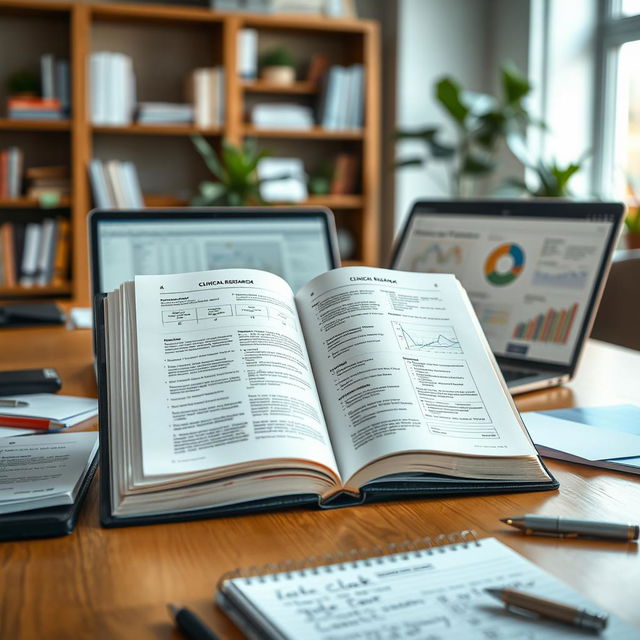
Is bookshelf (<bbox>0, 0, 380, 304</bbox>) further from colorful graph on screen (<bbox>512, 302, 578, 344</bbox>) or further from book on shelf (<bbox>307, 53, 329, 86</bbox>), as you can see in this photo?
colorful graph on screen (<bbox>512, 302, 578, 344</bbox>)

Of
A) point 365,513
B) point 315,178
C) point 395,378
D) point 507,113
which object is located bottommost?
point 365,513

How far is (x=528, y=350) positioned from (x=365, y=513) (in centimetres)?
68

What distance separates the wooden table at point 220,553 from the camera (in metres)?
0.55

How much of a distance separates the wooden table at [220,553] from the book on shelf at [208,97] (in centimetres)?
304

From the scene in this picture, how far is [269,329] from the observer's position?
817mm

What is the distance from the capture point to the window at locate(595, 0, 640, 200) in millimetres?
3549

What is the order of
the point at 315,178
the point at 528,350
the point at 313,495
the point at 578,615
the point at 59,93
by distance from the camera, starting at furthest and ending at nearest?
the point at 315,178 < the point at 59,93 < the point at 528,350 < the point at 313,495 < the point at 578,615

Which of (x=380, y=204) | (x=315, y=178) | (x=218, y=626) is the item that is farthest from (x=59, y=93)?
(x=218, y=626)

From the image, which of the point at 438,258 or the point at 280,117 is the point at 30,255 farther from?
the point at 438,258

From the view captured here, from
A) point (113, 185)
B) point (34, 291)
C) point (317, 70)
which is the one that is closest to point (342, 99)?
point (317, 70)

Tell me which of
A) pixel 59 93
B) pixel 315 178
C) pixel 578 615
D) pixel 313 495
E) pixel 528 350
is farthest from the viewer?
pixel 315 178

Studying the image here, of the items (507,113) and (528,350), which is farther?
(507,113)

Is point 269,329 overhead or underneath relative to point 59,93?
underneath

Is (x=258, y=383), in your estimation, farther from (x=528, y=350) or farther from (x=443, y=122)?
(x=443, y=122)
